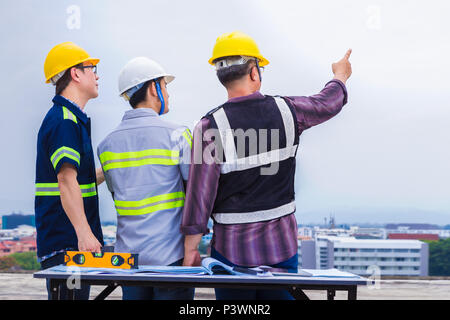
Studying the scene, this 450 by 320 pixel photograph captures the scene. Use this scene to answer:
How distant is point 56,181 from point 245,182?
114 cm

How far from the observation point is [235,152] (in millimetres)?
2822

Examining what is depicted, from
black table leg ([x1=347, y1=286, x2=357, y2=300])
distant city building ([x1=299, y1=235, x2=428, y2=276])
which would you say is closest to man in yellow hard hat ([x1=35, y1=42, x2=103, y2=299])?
black table leg ([x1=347, y1=286, x2=357, y2=300])

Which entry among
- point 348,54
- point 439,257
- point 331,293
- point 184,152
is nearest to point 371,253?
point 439,257

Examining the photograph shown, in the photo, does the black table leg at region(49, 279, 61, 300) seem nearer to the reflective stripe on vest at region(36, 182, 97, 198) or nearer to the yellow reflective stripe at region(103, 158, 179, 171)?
the reflective stripe on vest at region(36, 182, 97, 198)

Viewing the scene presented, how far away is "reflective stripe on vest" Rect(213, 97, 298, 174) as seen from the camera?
111 inches

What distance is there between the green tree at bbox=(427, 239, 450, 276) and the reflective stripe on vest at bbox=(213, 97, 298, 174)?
76.3 metres

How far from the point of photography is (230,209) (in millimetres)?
2854

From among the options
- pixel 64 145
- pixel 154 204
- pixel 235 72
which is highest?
pixel 235 72

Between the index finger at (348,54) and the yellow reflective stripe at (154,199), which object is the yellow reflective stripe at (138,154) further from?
the index finger at (348,54)

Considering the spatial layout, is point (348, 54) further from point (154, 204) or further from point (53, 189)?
point (53, 189)

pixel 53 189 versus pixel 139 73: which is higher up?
pixel 139 73
